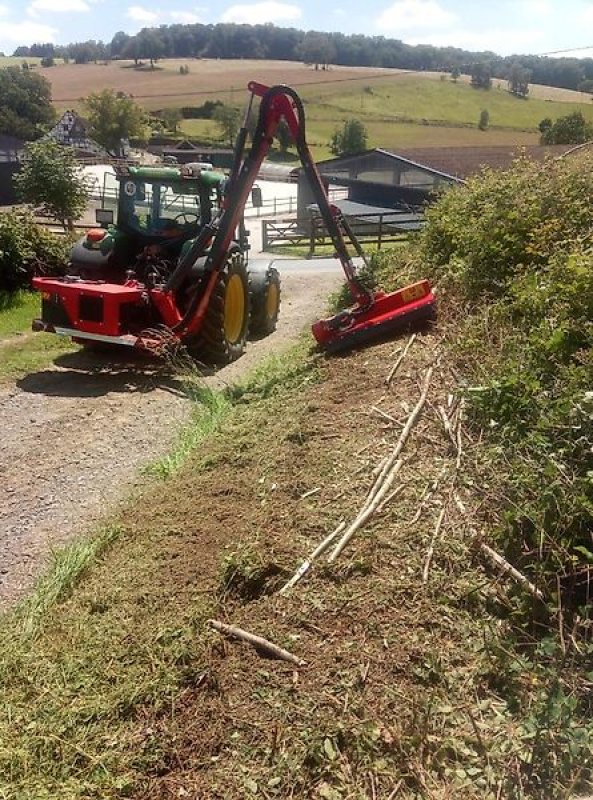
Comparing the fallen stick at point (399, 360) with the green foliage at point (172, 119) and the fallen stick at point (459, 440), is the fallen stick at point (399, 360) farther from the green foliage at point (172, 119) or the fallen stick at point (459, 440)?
the green foliage at point (172, 119)

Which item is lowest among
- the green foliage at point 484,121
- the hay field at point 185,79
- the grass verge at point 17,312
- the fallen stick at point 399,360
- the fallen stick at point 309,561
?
the grass verge at point 17,312

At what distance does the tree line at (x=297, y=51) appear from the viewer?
300ft

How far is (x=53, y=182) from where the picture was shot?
22.4 m

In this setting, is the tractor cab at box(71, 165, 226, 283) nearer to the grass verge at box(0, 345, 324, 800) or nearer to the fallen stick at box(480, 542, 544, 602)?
the grass verge at box(0, 345, 324, 800)

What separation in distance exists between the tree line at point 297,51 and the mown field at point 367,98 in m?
2.76

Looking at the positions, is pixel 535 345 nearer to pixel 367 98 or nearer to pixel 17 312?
pixel 17 312

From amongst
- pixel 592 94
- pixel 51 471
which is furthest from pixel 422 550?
pixel 592 94

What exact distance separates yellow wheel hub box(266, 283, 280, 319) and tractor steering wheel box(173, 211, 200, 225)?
172 cm

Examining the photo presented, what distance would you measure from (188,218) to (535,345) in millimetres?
6181

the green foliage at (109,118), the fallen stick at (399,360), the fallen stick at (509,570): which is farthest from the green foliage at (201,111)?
the fallen stick at (509,570)

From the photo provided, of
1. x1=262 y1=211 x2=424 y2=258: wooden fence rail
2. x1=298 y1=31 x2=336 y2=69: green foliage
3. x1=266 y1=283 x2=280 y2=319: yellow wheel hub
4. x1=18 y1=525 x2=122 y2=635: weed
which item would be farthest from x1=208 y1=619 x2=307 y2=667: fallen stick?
x1=298 y1=31 x2=336 y2=69: green foliage

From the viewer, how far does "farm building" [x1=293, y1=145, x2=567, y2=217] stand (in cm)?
3275

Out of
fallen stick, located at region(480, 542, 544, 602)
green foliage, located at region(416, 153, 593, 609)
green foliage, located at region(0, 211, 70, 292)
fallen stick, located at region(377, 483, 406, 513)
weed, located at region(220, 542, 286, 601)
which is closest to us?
fallen stick, located at region(480, 542, 544, 602)

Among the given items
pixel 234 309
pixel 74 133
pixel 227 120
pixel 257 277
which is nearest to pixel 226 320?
pixel 234 309
